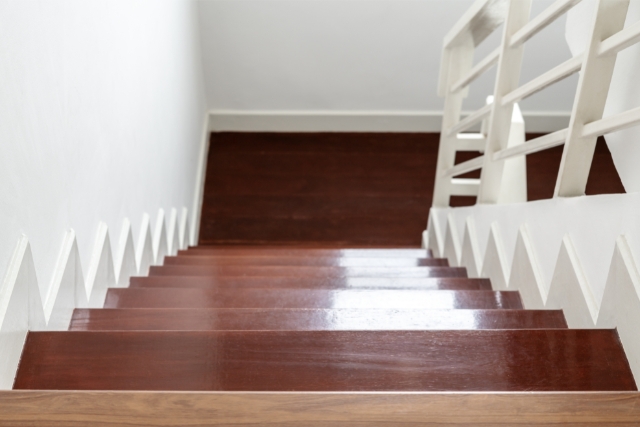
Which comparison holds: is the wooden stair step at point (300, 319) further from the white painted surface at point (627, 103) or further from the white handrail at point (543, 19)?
the white handrail at point (543, 19)

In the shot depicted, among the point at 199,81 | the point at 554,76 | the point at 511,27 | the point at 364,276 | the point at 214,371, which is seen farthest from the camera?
the point at 199,81

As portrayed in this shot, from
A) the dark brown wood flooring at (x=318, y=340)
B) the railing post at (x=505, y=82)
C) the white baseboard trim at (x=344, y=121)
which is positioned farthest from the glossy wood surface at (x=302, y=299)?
the white baseboard trim at (x=344, y=121)

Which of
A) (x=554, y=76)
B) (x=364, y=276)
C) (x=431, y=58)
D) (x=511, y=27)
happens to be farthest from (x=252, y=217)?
(x=554, y=76)

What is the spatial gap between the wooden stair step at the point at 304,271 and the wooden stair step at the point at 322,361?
3.23 feet

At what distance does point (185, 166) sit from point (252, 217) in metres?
0.78

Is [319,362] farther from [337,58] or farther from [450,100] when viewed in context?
[337,58]

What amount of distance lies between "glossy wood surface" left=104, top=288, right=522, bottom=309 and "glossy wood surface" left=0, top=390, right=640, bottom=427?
807 mm

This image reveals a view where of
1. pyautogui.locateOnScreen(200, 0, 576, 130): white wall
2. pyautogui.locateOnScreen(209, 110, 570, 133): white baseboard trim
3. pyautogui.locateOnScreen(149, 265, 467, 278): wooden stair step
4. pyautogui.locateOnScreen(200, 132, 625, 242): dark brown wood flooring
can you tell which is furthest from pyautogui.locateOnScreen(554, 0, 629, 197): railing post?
pyautogui.locateOnScreen(209, 110, 570, 133): white baseboard trim

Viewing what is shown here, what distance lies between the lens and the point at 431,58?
13.6ft

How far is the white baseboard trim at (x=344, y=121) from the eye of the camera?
14.8 feet

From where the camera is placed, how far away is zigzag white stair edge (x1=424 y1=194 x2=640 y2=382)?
1169 mm

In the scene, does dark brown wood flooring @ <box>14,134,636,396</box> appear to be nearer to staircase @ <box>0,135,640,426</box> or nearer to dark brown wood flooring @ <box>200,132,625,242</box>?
staircase @ <box>0,135,640,426</box>

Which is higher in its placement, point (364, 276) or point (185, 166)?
point (185, 166)

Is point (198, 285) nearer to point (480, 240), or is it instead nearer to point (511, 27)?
point (480, 240)
